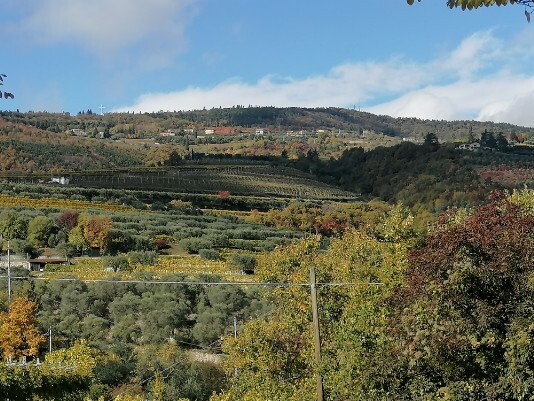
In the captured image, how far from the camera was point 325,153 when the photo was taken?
133375 millimetres

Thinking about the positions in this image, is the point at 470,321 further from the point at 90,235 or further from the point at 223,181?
the point at 223,181

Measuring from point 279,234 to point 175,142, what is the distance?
95.3 meters

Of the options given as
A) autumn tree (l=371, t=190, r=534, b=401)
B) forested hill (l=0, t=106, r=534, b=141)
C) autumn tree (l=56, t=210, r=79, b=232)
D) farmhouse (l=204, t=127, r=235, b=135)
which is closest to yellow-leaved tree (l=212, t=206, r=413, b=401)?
autumn tree (l=371, t=190, r=534, b=401)

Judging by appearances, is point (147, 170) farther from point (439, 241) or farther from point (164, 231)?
point (439, 241)

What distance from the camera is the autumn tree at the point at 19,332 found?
25.7 meters

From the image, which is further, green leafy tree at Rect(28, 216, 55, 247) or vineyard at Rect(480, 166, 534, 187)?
vineyard at Rect(480, 166, 534, 187)

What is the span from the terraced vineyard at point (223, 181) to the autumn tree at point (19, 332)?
5149 cm

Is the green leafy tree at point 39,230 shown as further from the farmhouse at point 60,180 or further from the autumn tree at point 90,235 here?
the farmhouse at point 60,180

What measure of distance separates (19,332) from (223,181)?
6587 centimetres

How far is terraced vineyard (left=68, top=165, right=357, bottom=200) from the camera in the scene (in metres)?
82.7

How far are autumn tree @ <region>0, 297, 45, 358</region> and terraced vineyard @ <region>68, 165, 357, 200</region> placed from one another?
51489 millimetres

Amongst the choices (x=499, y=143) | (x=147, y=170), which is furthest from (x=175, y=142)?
(x=499, y=143)

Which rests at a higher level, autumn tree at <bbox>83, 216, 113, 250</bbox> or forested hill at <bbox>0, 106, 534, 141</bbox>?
forested hill at <bbox>0, 106, 534, 141</bbox>

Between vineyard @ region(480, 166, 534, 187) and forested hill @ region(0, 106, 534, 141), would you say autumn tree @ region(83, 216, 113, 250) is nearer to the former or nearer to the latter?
vineyard @ region(480, 166, 534, 187)
